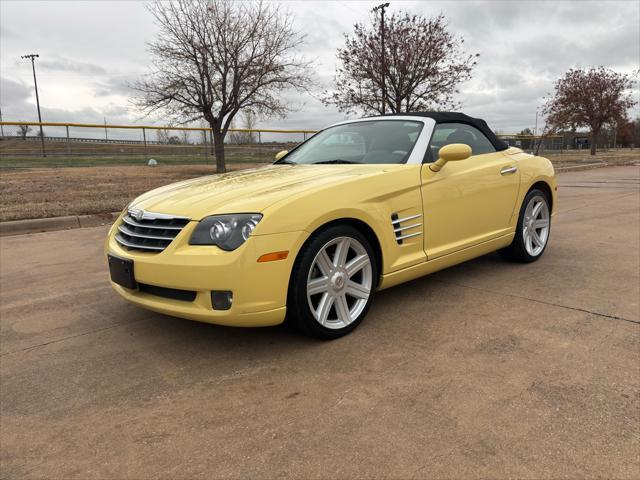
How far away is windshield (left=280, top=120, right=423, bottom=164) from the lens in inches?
144

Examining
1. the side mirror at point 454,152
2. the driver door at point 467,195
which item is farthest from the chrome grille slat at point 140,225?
the side mirror at point 454,152

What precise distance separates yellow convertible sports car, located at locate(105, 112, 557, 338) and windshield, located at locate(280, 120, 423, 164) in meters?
0.02

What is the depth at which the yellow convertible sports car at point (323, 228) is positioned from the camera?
260 centimetres

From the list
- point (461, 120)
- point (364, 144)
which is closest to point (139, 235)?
point (364, 144)

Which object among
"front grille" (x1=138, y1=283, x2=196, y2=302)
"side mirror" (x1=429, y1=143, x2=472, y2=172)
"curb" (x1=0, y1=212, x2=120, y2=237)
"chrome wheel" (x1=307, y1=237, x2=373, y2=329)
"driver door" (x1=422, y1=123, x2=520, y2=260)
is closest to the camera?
"front grille" (x1=138, y1=283, x2=196, y2=302)

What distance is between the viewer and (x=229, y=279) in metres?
2.54

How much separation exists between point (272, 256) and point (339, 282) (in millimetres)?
543

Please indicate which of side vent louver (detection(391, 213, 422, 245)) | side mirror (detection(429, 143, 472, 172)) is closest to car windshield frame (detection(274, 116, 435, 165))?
side mirror (detection(429, 143, 472, 172))

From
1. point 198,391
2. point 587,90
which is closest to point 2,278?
point 198,391

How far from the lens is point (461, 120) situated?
421 centimetres

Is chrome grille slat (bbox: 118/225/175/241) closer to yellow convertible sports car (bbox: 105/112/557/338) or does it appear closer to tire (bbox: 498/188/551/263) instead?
yellow convertible sports car (bbox: 105/112/557/338)

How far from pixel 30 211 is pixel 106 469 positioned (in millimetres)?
6613

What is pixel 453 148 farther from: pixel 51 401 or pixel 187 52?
pixel 187 52

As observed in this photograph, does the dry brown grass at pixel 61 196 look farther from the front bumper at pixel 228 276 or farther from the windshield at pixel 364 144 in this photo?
the front bumper at pixel 228 276
